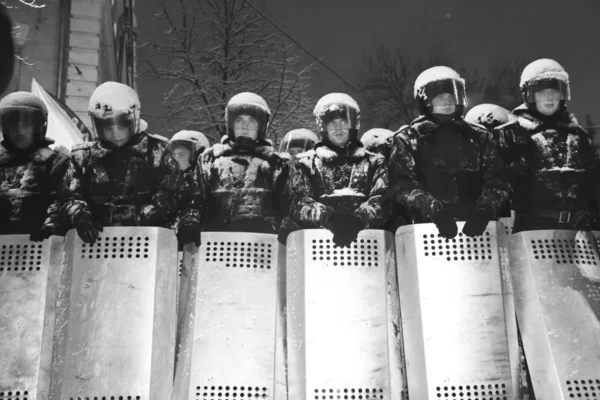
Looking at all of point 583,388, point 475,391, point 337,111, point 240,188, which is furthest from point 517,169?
point 240,188

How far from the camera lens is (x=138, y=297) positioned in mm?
3816

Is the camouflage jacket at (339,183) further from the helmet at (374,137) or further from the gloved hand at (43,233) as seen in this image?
the helmet at (374,137)

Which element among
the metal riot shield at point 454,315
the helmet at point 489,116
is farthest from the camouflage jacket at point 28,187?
the helmet at point 489,116

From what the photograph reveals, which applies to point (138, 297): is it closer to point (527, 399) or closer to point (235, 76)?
point (527, 399)

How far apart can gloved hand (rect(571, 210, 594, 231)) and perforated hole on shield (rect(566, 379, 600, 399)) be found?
1.10 meters

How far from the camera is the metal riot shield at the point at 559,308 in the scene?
12.1 feet

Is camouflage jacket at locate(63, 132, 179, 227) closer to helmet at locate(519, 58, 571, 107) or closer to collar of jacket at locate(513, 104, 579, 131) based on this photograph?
collar of jacket at locate(513, 104, 579, 131)

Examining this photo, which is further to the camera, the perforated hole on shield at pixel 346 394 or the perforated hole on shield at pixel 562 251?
the perforated hole on shield at pixel 562 251

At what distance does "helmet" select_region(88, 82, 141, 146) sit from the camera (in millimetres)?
4445

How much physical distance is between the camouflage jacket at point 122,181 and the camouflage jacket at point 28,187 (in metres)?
0.30

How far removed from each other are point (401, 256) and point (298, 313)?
789 millimetres

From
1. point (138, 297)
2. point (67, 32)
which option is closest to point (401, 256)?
point (138, 297)

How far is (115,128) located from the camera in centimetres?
446

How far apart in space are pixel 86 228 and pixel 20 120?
5.00ft
